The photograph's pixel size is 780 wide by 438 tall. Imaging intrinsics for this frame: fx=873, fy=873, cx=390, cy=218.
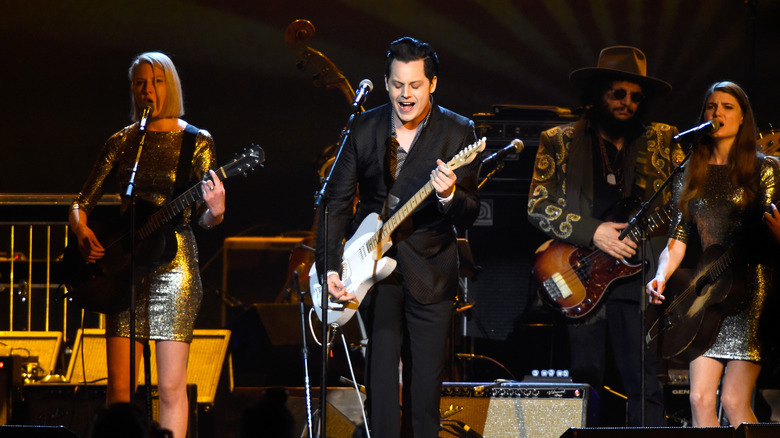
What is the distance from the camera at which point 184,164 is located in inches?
177

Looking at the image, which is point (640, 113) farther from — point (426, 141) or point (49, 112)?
point (49, 112)

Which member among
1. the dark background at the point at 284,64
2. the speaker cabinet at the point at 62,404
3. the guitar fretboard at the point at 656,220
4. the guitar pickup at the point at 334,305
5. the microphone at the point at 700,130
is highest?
the dark background at the point at 284,64

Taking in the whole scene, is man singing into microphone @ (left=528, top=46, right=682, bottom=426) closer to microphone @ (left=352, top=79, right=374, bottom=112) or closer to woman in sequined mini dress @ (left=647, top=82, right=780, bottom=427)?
woman in sequined mini dress @ (left=647, top=82, right=780, bottom=427)

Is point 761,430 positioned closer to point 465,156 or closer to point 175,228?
point 465,156

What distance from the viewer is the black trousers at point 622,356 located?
485 cm

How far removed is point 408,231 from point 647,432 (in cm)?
141

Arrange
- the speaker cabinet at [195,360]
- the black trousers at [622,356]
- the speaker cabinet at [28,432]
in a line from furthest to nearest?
1. the speaker cabinet at [195,360]
2. the black trousers at [622,356]
3. the speaker cabinet at [28,432]

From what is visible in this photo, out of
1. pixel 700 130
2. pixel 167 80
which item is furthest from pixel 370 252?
pixel 700 130

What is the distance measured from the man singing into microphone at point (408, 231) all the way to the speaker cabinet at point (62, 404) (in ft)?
5.13

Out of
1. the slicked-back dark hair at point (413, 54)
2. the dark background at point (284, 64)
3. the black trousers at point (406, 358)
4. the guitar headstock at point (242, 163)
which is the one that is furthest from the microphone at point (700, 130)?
the dark background at point (284, 64)

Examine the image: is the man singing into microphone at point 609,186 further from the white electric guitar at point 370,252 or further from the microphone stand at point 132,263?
the microphone stand at point 132,263

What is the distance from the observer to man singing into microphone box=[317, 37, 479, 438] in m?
3.90

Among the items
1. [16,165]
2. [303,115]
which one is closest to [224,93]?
[303,115]

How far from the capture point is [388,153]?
13.3ft
